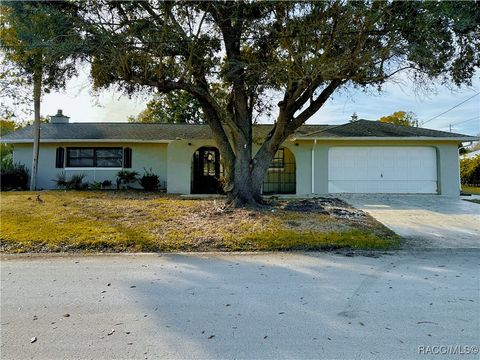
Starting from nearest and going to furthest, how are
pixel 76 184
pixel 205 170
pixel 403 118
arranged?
pixel 76 184 < pixel 205 170 < pixel 403 118

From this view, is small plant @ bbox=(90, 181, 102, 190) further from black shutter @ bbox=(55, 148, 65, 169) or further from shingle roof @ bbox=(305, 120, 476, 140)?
shingle roof @ bbox=(305, 120, 476, 140)

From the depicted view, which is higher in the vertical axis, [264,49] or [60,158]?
[264,49]

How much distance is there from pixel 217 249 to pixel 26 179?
50.8ft

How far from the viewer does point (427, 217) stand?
947 centimetres

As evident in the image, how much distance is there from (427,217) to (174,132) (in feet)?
43.3

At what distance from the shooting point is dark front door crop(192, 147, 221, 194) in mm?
16391

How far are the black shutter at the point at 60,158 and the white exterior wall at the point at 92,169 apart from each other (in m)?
0.17

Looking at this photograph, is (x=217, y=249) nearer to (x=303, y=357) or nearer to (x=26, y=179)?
(x=303, y=357)

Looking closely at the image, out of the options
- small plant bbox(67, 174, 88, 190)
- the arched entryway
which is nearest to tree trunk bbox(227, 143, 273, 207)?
the arched entryway

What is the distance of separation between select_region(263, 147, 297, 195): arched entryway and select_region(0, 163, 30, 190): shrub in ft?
43.4

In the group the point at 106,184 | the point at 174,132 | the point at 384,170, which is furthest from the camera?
the point at 174,132

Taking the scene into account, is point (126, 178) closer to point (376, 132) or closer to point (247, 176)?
point (247, 176)

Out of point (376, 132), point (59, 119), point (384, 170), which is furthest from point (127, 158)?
point (384, 170)

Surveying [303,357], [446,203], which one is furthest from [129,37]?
[446,203]
